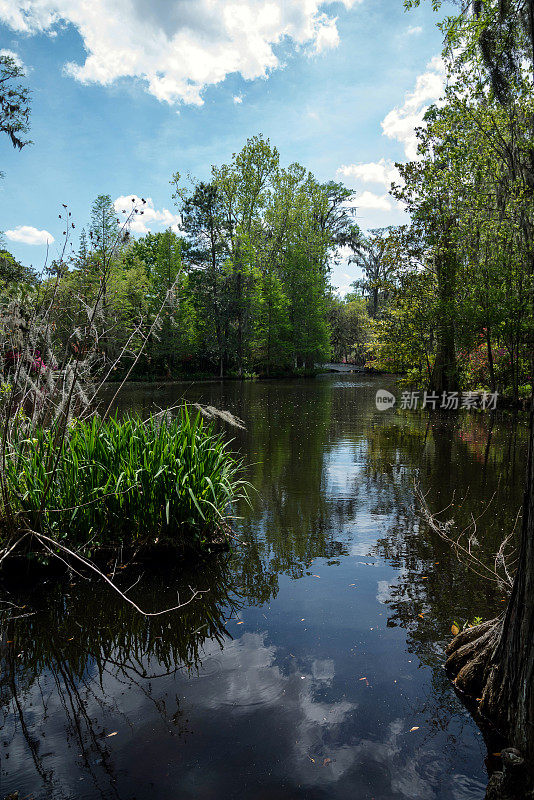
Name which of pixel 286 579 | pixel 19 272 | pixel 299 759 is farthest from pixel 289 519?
pixel 19 272

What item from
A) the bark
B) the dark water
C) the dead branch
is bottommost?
the dark water

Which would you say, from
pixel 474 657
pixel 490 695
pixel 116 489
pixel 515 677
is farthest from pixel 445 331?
pixel 515 677

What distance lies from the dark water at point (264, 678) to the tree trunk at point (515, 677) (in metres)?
0.14

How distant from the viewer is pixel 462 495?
6.63 meters

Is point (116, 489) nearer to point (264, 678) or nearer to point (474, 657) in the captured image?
point (264, 678)

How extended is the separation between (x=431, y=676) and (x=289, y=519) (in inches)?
115

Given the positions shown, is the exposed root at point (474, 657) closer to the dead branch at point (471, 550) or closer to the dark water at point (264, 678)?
the dark water at point (264, 678)

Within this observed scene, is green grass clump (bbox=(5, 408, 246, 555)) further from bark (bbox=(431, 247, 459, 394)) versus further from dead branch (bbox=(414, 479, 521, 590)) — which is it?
bark (bbox=(431, 247, 459, 394))

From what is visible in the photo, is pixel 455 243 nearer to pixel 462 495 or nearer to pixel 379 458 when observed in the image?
pixel 379 458

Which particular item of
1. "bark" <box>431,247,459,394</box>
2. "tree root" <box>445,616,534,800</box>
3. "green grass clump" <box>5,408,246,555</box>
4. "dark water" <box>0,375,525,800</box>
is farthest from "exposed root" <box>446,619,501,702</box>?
"bark" <box>431,247,459,394</box>

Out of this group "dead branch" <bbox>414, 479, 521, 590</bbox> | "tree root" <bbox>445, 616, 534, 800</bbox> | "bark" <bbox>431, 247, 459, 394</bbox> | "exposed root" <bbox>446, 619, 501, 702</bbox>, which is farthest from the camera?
"bark" <bbox>431, 247, 459, 394</bbox>

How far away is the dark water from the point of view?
223 cm

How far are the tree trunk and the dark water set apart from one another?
141 mm

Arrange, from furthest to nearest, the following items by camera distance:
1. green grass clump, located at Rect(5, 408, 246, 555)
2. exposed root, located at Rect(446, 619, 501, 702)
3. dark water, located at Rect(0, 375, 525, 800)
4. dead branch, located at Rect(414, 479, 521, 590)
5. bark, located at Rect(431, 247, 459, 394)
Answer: bark, located at Rect(431, 247, 459, 394), green grass clump, located at Rect(5, 408, 246, 555), dead branch, located at Rect(414, 479, 521, 590), exposed root, located at Rect(446, 619, 501, 702), dark water, located at Rect(0, 375, 525, 800)
